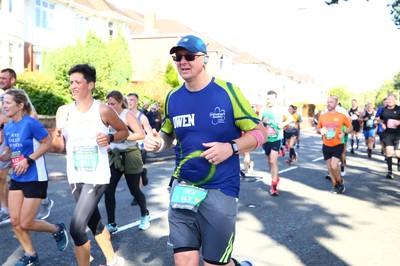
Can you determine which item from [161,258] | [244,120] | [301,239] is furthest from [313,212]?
[244,120]

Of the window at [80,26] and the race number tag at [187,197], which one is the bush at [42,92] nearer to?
the race number tag at [187,197]

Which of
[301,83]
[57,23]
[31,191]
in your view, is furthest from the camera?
[301,83]

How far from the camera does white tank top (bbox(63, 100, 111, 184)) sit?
416cm

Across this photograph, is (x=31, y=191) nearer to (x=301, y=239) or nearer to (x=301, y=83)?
(x=301, y=239)

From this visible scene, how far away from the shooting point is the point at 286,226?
656cm

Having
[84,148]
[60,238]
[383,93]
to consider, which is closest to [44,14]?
[60,238]

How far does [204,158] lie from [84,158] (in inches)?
61.4

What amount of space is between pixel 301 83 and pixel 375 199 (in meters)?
93.1

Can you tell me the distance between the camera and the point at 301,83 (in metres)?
98.9

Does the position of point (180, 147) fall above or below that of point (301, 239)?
above

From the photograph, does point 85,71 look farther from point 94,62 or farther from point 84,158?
point 94,62

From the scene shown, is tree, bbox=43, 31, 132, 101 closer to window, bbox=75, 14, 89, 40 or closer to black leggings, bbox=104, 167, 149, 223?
window, bbox=75, 14, 89, 40

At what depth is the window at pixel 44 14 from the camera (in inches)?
1120

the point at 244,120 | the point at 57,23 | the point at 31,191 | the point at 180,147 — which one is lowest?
the point at 31,191
